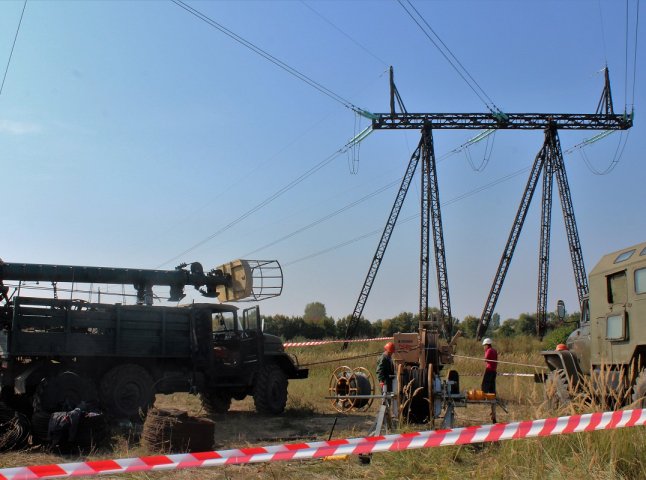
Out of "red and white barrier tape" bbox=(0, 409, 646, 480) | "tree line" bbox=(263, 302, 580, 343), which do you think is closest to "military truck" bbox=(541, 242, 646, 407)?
"red and white barrier tape" bbox=(0, 409, 646, 480)

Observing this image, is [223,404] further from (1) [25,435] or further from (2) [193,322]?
(1) [25,435]

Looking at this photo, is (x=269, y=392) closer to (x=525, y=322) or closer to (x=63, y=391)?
(x=63, y=391)

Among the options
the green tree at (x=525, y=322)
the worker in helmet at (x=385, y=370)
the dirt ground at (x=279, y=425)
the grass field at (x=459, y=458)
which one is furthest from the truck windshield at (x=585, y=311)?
the green tree at (x=525, y=322)

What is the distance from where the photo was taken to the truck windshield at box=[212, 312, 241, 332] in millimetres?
14672

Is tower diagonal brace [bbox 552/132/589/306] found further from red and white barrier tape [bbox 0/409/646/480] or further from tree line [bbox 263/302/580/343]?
red and white barrier tape [bbox 0/409/646/480]

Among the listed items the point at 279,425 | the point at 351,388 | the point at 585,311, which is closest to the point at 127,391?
the point at 279,425

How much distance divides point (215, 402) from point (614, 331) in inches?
329

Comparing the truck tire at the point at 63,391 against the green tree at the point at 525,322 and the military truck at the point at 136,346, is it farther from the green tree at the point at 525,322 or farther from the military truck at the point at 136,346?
the green tree at the point at 525,322

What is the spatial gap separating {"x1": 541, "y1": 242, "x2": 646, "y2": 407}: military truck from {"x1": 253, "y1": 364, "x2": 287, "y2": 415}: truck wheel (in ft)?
18.8

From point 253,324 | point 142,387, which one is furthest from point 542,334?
point 142,387

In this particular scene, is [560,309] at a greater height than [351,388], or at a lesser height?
greater

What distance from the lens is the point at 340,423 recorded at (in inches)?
488

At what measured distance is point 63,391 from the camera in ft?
37.6

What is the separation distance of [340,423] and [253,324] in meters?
3.36
